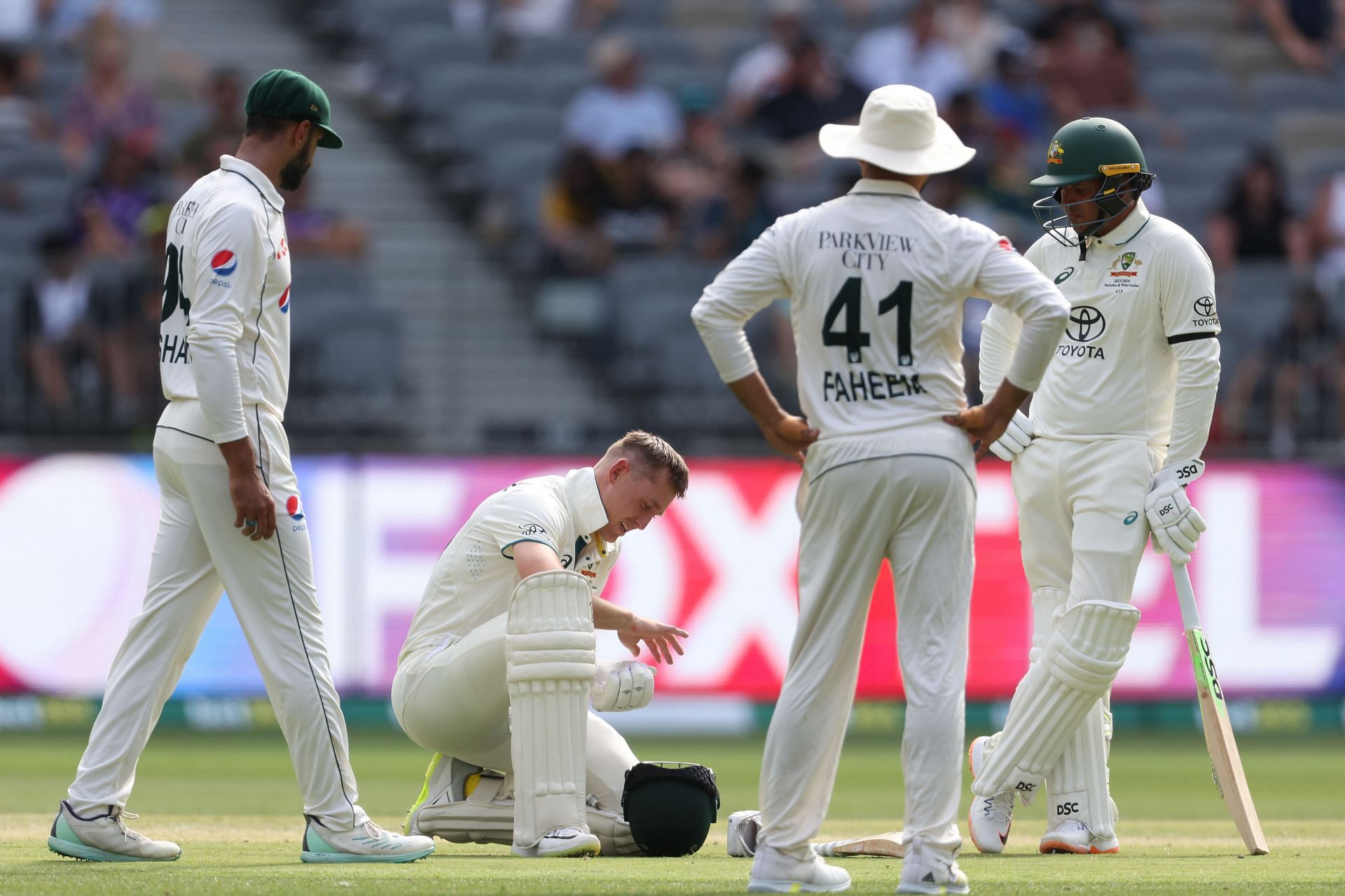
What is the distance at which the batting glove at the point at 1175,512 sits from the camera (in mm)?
6332

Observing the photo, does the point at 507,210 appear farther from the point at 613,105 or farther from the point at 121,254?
the point at 121,254

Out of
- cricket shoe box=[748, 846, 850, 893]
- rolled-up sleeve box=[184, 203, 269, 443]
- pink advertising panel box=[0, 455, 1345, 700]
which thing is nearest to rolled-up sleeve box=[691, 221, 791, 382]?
cricket shoe box=[748, 846, 850, 893]

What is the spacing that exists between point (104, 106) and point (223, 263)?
9290 mm

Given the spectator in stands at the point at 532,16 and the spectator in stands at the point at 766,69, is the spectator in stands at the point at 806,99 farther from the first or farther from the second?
the spectator in stands at the point at 532,16

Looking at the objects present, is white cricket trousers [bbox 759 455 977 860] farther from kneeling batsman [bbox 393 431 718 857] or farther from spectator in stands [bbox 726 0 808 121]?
spectator in stands [bbox 726 0 808 121]

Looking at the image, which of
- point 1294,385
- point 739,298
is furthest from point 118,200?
point 739,298

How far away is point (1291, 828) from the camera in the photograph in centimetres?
753

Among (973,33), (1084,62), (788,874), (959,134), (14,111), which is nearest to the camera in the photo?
(788,874)

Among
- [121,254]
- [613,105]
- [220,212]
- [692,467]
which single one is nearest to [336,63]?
[613,105]

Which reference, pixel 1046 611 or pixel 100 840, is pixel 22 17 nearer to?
pixel 100 840

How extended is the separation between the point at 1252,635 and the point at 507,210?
6157 mm

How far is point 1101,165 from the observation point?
654 cm

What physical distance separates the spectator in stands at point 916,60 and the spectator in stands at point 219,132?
4.87 m

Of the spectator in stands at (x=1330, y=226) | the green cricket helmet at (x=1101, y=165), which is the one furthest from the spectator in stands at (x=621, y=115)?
the green cricket helmet at (x=1101, y=165)
